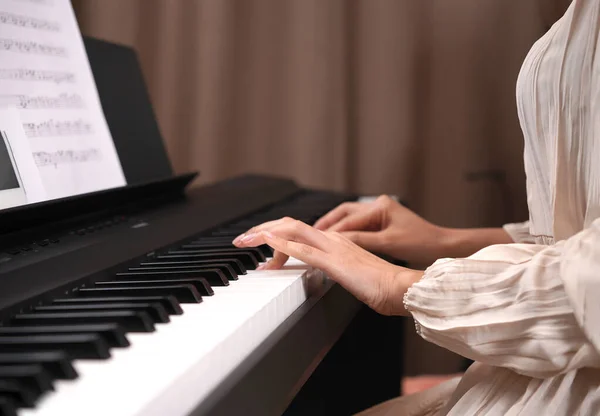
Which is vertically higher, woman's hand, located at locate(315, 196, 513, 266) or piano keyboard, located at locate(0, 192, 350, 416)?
piano keyboard, located at locate(0, 192, 350, 416)

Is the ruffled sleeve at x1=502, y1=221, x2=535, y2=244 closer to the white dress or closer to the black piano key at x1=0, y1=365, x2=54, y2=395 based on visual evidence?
the white dress

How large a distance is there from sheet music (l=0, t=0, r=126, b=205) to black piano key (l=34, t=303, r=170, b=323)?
0.39 m

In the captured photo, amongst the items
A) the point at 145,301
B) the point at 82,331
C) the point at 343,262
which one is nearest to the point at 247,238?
the point at 343,262

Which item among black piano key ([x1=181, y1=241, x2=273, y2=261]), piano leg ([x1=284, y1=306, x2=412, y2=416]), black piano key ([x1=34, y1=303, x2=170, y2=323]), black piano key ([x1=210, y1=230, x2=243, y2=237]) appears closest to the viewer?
black piano key ([x1=34, y1=303, x2=170, y2=323])

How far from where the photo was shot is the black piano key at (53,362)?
50 cm

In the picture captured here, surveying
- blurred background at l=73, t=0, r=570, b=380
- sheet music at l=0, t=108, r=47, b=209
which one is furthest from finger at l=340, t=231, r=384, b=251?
blurred background at l=73, t=0, r=570, b=380

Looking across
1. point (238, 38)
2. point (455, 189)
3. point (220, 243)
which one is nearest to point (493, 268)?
point (220, 243)

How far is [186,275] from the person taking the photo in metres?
0.81

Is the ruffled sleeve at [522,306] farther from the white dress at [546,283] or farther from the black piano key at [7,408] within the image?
the black piano key at [7,408]

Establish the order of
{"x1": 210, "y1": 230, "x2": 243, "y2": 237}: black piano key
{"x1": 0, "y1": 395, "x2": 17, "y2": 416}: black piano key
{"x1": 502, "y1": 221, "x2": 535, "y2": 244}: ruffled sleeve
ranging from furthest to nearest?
1. {"x1": 502, "y1": 221, "x2": 535, "y2": 244}: ruffled sleeve
2. {"x1": 210, "y1": 230, "x2": 243, "y2": 237}: black piano key
3. {"x1": 0, "y1": 395, "x2": 17, "y2": 416}: black piano key

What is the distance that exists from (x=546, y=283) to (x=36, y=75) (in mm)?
812

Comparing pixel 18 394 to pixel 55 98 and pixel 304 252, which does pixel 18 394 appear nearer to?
pixel 304 252

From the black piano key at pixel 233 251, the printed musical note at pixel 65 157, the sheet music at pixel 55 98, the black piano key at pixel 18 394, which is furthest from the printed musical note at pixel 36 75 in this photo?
the black piano key at pixel 18 394

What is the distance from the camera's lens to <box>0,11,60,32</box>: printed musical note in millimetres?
1078
